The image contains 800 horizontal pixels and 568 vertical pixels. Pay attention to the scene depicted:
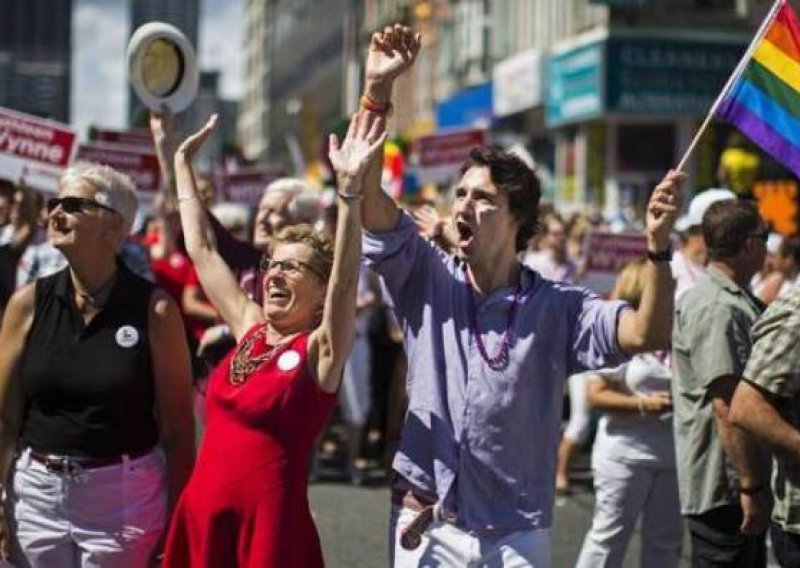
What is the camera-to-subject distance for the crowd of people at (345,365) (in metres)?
4.54

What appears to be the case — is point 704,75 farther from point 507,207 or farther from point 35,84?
point 35,84

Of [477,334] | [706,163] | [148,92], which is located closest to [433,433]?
[477,334]

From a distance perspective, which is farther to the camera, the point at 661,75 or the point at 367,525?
the point at 661,75

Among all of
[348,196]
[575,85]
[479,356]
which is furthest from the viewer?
[575,85]

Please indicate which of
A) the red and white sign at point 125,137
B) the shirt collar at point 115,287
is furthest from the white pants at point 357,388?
the shirt collar at point 115,287

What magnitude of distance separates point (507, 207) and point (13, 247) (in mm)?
5366

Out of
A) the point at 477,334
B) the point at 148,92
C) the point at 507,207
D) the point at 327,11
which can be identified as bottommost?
the point at 477,334

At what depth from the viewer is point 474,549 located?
4.56 metres

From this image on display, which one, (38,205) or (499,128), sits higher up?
A: (499,128)

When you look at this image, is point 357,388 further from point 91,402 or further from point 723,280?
point 91,402

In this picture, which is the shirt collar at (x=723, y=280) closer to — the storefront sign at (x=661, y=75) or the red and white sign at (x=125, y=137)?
the red and white sign at (x=125, y=137)

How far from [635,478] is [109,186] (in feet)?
9.04

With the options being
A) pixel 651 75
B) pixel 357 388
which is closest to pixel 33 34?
pixel 651 75

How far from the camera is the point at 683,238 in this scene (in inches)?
334
